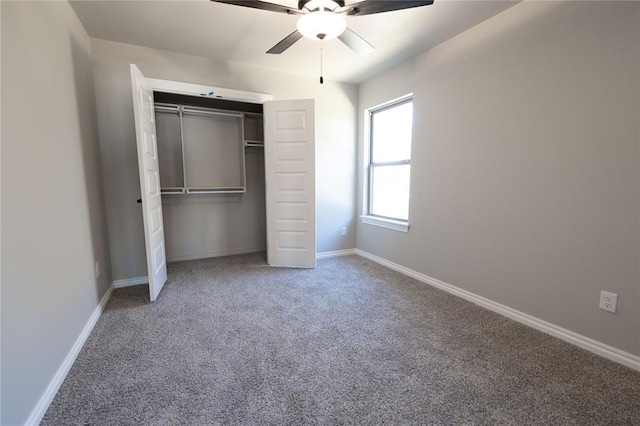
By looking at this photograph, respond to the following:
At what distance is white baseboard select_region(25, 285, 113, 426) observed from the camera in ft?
4.06

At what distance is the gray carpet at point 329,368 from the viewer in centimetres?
130

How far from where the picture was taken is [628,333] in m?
1.62

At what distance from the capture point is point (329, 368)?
1.60 metres

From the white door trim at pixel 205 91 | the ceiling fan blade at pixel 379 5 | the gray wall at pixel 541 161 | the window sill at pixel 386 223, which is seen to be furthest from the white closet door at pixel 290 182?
the ceiling fan blade at pixel 379 5

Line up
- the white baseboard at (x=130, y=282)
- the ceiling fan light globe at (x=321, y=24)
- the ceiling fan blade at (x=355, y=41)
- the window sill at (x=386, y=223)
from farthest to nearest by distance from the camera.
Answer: the window sill at (x=386, y=223) → the white baseboard at (x=130, y=282) → the ceiling fan blade at (x=355, y=41) → the ceiling fan light globe at (x=321, y=24)

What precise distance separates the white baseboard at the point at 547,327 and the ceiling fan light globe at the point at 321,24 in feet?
8.03

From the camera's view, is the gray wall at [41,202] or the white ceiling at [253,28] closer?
the gray wall at [41,202]

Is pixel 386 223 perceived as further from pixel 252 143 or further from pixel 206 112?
pixel 206 112

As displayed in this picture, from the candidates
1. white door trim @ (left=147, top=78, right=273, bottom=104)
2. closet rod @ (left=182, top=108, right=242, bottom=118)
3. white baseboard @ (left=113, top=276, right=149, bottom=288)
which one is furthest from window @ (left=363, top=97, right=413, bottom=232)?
white baseboard @ (left=113, top=276, right=149, bottom=288)

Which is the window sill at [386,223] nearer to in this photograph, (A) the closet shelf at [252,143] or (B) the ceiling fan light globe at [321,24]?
(A) the closet shelf at [252,143]

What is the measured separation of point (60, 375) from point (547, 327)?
3.14 m

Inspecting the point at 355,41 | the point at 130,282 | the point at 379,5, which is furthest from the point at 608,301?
the point at 130,282

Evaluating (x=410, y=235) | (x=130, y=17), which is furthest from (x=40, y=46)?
(x=410, y=235)

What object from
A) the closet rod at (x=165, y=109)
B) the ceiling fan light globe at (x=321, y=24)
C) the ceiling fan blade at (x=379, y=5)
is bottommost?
the closet rod at (x=165, y=109)
